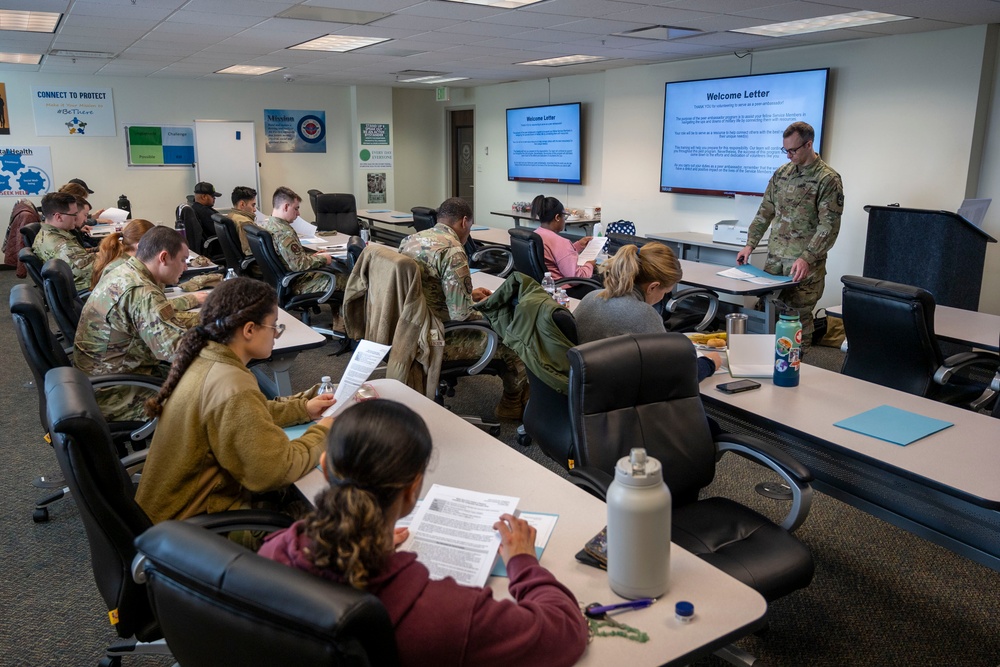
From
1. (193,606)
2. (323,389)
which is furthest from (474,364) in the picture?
(193,606)

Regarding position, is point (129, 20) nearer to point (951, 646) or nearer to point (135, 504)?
point (135, 504)

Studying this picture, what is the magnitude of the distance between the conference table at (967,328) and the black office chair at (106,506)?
2.96 meters

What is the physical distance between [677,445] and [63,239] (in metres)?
4.74

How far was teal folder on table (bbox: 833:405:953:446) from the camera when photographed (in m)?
2.13

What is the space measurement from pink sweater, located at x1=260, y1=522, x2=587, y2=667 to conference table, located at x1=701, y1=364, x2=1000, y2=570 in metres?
1.20

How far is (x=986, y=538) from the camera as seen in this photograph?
1.91 m

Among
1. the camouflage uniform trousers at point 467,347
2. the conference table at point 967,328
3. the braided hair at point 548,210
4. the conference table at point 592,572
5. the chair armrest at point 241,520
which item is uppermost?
the braided hair at point 548,210

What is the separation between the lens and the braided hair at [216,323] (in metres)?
1.90

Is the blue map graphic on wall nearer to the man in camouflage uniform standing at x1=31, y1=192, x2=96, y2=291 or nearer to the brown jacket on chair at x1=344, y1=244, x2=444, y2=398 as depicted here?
the man in camouflage uniform standing at x1=31, y1=192, x2=96, y2=291

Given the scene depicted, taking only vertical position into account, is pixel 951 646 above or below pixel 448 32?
below

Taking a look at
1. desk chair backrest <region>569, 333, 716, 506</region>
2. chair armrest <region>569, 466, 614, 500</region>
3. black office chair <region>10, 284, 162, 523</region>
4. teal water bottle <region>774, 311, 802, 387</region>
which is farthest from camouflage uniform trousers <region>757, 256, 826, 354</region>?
black office chair <region>10, 284, 162, 523</region>

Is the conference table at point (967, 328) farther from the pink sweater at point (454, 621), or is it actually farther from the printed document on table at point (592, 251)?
the pink sweater at point (454, 621)

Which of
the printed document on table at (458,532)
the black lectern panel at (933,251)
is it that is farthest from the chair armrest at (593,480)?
the black lectern panel at (933,251)

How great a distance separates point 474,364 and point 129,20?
12.9ft
